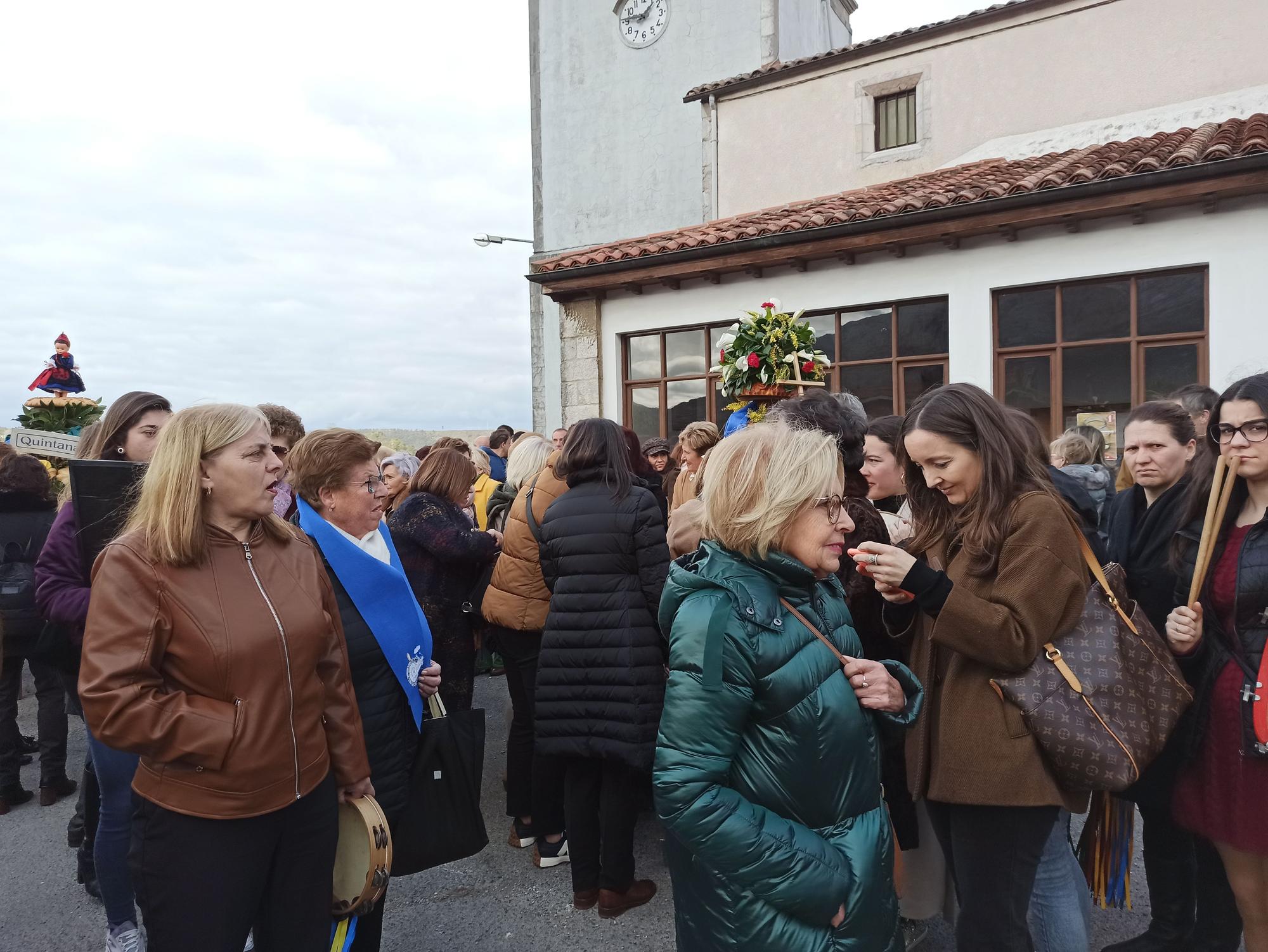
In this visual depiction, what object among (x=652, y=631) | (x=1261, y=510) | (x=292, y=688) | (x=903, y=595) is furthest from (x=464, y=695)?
(x=1261, y=510)

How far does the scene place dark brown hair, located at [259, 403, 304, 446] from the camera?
3748mm

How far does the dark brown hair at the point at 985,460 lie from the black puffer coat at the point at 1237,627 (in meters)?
0.69

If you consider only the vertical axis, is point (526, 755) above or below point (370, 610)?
below

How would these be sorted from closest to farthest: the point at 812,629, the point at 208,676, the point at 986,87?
the point at 812,629, the point at 208,676, the point at 986,87

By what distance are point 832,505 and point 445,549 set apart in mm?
2511

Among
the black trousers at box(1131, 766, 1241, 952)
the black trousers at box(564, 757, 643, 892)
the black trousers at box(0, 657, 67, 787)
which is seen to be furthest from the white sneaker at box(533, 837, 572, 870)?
the black trousers at box(0, 657, 67, 787)

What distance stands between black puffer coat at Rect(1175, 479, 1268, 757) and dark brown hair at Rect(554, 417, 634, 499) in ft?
Answer: 6.97

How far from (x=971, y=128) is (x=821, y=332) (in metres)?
4.85

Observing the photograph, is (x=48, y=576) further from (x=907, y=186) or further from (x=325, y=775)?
(x=907, y=186)

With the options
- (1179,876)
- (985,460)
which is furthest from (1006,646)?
(1179,876)

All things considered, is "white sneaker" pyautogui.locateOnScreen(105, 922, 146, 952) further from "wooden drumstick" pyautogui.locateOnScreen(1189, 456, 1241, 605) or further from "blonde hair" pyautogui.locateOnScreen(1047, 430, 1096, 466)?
"blonde hair" pyautogui.locateOnScreen(1047, 430, 1096, 466)

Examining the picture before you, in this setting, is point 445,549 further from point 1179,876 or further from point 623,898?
point 1179,876

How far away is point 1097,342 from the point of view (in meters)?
8.81

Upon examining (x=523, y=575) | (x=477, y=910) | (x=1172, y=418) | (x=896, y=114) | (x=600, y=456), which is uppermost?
(x=896, y=114)
